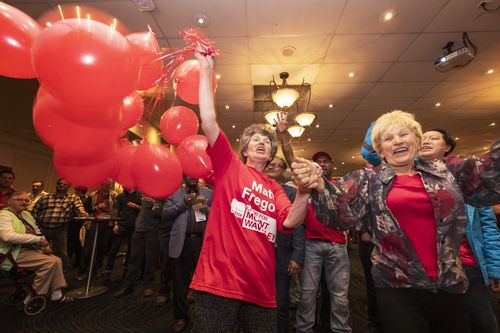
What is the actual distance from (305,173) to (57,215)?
15.5 feet

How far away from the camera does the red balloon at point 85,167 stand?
146cm

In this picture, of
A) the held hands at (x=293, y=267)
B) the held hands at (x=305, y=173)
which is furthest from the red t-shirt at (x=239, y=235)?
the held hands at (x=293, y=267)

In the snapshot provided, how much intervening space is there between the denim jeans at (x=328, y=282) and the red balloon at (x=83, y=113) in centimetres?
201

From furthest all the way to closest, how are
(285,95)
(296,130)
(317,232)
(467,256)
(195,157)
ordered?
(296,130), (285,95), (317,232), (195,157), (467,256)

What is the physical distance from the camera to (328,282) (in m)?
2.46

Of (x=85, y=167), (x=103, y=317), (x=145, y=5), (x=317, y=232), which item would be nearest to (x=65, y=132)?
(x=85, y=167)

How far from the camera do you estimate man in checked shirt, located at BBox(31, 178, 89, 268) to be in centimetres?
414

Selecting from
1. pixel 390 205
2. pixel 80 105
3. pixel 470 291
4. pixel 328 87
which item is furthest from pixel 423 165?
pixel 328 87

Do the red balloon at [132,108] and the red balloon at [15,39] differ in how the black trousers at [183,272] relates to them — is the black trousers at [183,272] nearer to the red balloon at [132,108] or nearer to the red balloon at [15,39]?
the red balloon at [132,108]

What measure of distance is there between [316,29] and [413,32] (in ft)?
5.18

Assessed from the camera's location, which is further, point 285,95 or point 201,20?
point 285,95

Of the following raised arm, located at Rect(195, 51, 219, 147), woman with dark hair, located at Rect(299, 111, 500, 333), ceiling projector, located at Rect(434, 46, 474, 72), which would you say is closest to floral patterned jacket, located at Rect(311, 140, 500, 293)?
woman with dark hair, located at Rect(299, 111, 500, 333)

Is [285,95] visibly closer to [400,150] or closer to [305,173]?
[400,150]

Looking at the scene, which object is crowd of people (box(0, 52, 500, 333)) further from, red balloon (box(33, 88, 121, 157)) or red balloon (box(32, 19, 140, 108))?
red balloon (box(33, 88, 121, 157))
